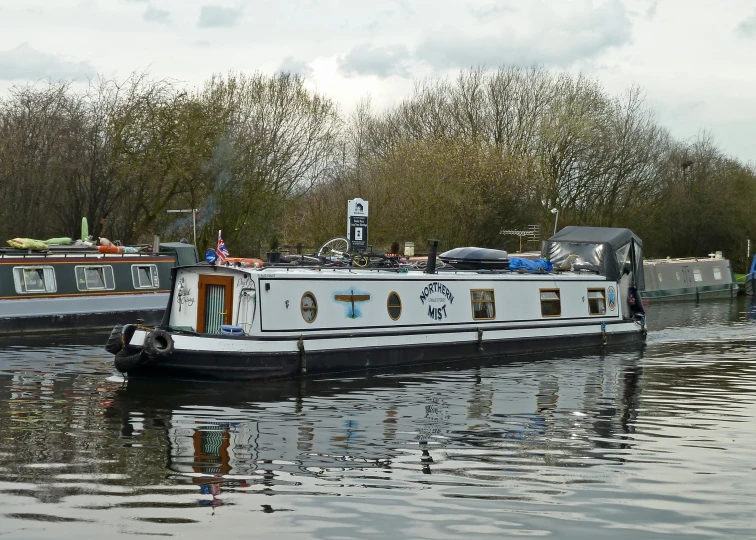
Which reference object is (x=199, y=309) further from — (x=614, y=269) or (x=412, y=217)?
(x=412, y=217)

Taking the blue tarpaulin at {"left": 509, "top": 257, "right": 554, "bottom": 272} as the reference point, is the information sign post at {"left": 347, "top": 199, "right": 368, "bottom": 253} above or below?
above

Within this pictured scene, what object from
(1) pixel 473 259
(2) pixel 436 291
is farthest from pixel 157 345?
(1) pixel 473 259

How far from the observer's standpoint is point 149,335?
15.8 metres

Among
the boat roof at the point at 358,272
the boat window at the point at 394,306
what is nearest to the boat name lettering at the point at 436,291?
the boat roof at the point at 358,272

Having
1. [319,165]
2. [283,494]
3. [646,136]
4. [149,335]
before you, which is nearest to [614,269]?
[149,335]

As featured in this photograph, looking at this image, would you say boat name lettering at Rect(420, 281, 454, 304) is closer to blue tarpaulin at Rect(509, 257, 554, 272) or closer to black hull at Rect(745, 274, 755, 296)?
blue tarpaulin at Rect(509, 257, 554, 272)

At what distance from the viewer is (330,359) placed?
1758 centimetres

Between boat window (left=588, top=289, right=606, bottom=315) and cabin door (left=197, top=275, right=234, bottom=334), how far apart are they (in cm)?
1026

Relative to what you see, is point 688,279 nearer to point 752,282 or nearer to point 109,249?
point 752,282

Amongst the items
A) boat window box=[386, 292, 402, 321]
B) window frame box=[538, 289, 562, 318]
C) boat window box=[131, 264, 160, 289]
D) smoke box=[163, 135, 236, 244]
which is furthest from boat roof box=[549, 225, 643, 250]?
smoke box=[163, 135, 236, 244]

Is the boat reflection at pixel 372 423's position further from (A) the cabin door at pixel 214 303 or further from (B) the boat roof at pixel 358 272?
(B) the boat roof at pixel 358 272

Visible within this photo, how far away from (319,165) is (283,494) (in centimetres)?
3873

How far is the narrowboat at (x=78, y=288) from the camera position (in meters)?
23.6

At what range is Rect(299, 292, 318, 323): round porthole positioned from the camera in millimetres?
17531
